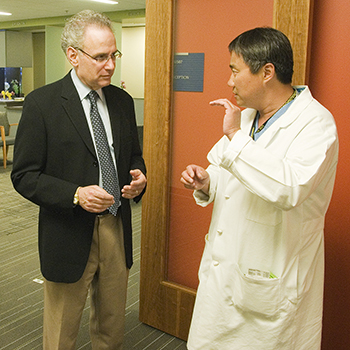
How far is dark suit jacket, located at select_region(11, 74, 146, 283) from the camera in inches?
72.2

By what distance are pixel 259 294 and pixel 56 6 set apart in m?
10.4

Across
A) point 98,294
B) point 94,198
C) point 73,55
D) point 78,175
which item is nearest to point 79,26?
point 73,55

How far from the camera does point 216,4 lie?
234 centimetres

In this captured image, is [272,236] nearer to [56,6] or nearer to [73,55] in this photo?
[73,55]

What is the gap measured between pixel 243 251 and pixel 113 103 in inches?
37.5

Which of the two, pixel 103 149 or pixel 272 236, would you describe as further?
pixel 103 149

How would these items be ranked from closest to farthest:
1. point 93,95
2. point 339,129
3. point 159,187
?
point 93,95 → point 339,129 → point 159,187

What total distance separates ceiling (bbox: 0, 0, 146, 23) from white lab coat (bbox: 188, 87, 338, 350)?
8.65m

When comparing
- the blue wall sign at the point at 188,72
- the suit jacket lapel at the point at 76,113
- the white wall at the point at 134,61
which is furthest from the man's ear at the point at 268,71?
the white wall at the point at 134,61

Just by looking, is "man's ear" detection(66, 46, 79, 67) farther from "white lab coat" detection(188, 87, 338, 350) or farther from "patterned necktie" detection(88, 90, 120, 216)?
"white lab coat" detection(188, 87, 338, 350)

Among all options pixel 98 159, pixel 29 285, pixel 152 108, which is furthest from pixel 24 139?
pixel 29 285

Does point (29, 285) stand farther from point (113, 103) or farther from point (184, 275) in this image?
point (113, 103)

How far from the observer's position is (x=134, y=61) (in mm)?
9227

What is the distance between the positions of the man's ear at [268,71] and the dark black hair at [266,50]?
0.01 m
